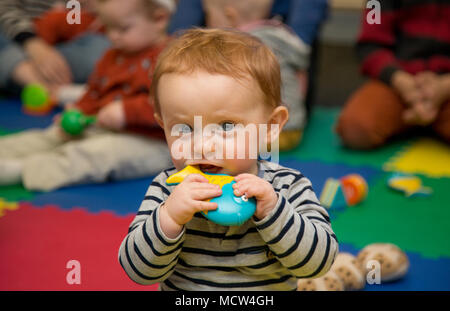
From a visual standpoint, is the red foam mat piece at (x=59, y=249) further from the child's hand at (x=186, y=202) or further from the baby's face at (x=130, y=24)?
the baby's face at (x=130, y=24)

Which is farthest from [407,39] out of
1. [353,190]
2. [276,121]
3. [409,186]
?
[276,121]

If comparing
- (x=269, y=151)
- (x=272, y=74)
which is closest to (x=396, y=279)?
(x=269, y=151)

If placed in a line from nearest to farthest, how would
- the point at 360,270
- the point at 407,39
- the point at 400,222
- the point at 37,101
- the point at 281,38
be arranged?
the point at 360,270
the point at 400,222
the point at 281,38
the point at 407,39
the point at 37,101

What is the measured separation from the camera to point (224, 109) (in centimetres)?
58

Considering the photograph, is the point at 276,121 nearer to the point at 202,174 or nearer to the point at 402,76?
the point at 202,174

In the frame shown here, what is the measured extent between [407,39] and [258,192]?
141 centimetres

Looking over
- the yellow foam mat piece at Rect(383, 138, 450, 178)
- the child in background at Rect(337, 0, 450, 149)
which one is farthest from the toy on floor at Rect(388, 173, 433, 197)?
the child in background at Rect(337, 0, 450, 149)

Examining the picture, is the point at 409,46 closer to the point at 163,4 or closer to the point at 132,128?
the point at 163,4

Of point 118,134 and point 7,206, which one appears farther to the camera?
point 118,134

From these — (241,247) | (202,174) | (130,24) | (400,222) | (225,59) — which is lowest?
(400,222)

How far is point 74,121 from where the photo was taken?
1464 millimetres

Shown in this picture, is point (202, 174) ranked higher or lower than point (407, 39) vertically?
lower

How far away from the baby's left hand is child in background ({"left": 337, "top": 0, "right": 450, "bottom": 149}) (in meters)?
1.11

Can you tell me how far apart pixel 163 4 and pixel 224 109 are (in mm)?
941
